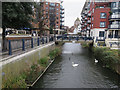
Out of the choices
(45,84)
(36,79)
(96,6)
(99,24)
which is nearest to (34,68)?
(36,79)

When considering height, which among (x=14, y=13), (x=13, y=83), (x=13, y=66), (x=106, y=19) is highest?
(x=106, y=19)

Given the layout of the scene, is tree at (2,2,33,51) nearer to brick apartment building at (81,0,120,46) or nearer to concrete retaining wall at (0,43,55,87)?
concrete retaining wall at (0,43,55,87)

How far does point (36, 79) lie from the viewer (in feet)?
33.7

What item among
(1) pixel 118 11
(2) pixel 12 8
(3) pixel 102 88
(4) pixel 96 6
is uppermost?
(4) pixel 96 6

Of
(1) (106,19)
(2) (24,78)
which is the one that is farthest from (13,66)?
(1) (106,19)

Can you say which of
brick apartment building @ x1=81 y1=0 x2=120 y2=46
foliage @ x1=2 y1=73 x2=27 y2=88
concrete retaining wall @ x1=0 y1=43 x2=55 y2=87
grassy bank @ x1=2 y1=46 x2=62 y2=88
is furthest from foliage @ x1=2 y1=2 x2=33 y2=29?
brick apartment building @ x1=81 y1=0 x2=120 y2=46

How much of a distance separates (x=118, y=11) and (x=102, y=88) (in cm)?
3278

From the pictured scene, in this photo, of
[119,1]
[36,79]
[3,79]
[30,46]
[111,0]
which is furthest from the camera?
[111,0]

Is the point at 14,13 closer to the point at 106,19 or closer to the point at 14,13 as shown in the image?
the point at 14,13

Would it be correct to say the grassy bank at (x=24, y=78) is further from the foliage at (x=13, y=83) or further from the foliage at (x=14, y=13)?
the foliage at (x=14, y=13)

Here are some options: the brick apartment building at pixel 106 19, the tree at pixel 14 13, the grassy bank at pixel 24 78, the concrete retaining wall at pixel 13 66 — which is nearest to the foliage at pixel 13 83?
the grassy bank at pixel 24 78

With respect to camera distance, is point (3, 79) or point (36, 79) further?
point (36, 79)

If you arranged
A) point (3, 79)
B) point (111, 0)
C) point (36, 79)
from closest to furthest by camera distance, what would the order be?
point (3, 79), point (36, 79), point (111, 0)

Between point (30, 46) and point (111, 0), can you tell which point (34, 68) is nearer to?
point (30, 46)
